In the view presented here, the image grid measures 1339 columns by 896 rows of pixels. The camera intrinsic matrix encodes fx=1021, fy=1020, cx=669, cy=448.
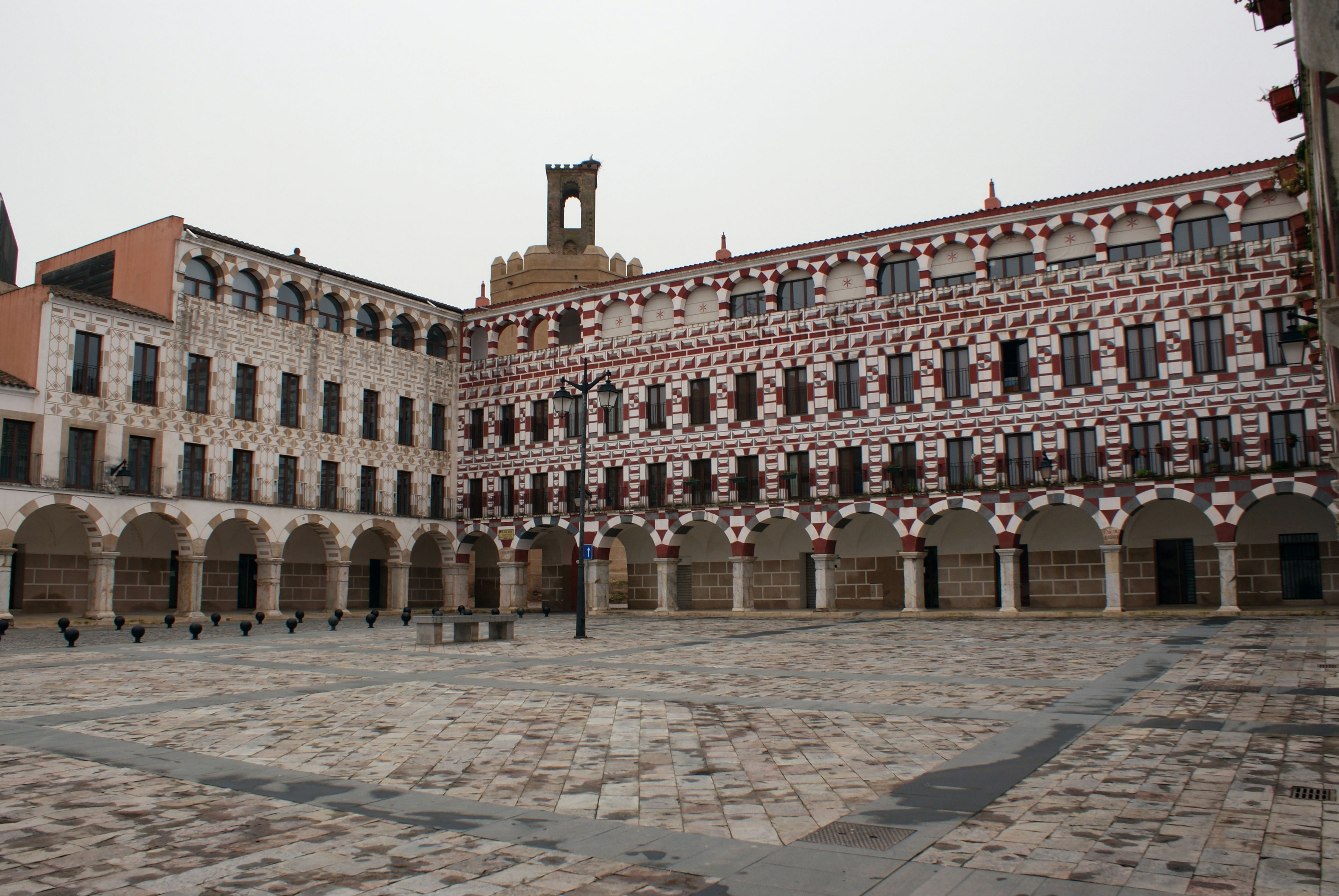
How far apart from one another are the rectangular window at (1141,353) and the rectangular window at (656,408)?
16023 millimetres

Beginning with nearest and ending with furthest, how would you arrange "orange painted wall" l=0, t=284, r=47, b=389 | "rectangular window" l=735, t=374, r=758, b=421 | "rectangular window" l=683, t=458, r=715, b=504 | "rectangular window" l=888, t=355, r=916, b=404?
1. "orange painted wall" l=0, t=284, r=47, b=389
2. "rectangular window" l=888, t=355, r=916, b=404
3. "rectangular window" l=735, t=374, r=758, b=421
4. "rectangular window" l=683, t=458, r=715, b=504

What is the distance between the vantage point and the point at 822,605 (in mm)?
34812

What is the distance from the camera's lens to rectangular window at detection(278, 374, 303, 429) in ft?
120

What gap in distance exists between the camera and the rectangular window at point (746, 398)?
122 ft

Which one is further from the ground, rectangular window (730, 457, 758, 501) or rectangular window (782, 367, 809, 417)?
rectangular window (782, 367, 809, 417)

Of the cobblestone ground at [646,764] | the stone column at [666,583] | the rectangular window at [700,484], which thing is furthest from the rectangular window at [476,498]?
the cobblestone ground at [646,764]

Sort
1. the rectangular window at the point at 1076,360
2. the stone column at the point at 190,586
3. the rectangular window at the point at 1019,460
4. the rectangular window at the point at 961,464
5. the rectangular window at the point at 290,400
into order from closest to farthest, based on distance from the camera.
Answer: the rectangular window at the point at 1076,360 → the rectangular window at the point at 1019,460 → the stone column at the point at 190,586 → the rectangular window at the point at 961,464 → the rectangular window at the point at 290,400

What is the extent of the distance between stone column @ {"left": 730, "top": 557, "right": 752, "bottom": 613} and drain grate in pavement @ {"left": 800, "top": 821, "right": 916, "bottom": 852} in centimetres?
3057

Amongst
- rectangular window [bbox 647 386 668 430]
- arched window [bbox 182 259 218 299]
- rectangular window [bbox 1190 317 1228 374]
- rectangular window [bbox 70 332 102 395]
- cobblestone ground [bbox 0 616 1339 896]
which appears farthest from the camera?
rectangular window [bbox 647 386 668 430]

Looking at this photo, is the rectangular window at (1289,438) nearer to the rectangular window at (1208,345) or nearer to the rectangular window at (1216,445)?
the rectangular window at (1216,445)

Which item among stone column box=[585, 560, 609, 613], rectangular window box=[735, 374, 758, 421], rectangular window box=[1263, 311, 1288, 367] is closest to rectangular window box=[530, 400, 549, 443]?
stone column box=[585, 560, 609, 613]

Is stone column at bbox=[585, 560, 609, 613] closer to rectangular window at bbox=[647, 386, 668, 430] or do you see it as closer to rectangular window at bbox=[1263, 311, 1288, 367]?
rectangular window at bbox=[647, 386, 668, 430]

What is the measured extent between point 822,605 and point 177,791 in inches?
1151

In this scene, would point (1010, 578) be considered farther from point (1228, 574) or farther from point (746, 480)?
point (746, 480)
